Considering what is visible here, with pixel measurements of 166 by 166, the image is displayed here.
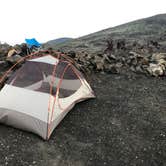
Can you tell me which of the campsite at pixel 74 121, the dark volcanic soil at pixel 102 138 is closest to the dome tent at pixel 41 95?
the campsite at pixel 74 121

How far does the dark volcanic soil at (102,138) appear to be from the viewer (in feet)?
19.0

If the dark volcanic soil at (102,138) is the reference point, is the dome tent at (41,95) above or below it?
above

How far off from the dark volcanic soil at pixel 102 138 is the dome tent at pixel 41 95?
31 cm

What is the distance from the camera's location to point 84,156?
5.92 m

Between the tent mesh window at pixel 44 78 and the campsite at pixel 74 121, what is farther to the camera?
the tent mesh window at pixel 44 78

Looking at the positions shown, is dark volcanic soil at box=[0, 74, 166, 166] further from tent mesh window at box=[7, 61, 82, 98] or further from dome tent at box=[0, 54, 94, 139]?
tent mesh window at box=[7, 61, 82, 98]

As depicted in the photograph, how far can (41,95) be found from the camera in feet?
23.3

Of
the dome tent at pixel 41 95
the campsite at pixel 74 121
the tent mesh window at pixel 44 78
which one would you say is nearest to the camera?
the campsite at pixel 74 121

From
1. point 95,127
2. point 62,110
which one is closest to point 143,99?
point 95,127

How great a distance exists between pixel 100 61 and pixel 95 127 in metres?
5.48

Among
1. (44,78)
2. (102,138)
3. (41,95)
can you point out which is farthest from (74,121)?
(44,78)

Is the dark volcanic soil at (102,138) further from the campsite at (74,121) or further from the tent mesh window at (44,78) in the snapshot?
the tent mesh window at (44,78)

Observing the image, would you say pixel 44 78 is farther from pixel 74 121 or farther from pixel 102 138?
pixel 102 138

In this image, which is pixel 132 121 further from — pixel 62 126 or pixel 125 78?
pixel 125 78
